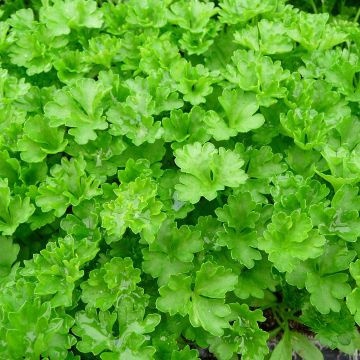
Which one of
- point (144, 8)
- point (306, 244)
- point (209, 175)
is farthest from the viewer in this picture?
point (144, 8)

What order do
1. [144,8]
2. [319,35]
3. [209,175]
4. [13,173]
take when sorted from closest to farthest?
[209,175] < [13,173] < [319,35] < [144,8]

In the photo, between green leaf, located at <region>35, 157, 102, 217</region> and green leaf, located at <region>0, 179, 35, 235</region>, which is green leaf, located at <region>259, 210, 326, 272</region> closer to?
green leaf, located at <region>35, 157, 102, 217</region>

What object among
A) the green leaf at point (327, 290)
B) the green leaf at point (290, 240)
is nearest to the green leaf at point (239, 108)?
the green leaf at point (290, 240)

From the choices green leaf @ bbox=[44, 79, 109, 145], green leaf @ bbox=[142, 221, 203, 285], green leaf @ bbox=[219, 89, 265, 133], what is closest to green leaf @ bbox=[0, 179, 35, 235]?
green leaf @ bbox=[44, 79, 109, 145]

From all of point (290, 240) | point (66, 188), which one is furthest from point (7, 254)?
point (290, 240)

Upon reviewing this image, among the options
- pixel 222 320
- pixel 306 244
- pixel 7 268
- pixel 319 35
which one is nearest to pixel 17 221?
pixel 7 268

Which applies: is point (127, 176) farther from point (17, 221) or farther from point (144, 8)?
point (144, 8)

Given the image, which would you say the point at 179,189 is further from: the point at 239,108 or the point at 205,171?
the point at 239,108

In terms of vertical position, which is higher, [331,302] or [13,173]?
[13,173]

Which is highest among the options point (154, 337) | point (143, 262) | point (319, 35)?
point (319, 35)
